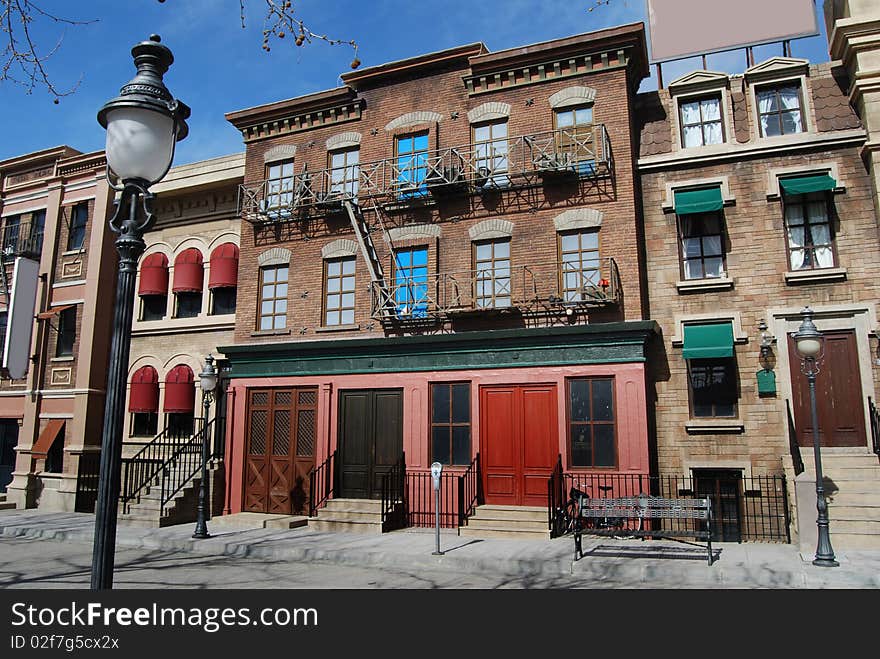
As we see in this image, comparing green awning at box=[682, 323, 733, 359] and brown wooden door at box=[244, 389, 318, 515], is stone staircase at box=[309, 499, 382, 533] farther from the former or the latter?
green awning at box=[682, 323, 733, 359]

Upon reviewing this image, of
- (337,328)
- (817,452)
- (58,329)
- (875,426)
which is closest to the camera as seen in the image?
(817,452)

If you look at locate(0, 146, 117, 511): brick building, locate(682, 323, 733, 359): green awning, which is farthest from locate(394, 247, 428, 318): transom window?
locate(0, 146, 117, 511): brick building

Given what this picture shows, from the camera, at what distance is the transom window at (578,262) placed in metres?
16.6

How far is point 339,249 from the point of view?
1945 centimetres

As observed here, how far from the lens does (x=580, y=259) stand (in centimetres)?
1692

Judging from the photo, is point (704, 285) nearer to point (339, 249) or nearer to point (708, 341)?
point (708, 341)

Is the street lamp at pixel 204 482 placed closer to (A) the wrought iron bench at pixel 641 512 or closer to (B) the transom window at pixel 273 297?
(B) the transom window at pixel 273 297

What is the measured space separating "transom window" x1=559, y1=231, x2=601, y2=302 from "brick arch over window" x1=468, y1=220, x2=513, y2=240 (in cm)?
138

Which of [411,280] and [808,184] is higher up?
[808,184]

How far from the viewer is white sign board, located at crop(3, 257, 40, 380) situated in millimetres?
23828

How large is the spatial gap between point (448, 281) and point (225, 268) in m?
8.02

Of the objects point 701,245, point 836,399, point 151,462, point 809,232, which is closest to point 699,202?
point 701,245
